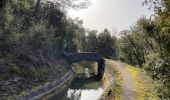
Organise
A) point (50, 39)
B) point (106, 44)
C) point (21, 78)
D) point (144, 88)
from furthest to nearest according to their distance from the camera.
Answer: point (106, 44) < point (50, 39) < point (21, 78) < point (144, 88)

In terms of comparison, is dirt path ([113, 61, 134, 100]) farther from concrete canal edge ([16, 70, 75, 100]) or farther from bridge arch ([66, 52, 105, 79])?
bridge arch ([66, 52, 105, 79])

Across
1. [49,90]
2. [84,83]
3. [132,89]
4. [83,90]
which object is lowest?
[83,90]

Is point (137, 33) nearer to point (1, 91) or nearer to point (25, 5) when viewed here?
point (25, 5)

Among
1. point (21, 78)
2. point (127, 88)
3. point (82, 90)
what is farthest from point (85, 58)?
point (127, 88)

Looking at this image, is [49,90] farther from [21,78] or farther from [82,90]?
[82,90]

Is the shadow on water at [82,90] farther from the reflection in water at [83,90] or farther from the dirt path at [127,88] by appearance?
the dirt path at [127,88]

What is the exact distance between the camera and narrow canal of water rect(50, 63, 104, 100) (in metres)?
41.8

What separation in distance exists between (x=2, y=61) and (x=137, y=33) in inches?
1024

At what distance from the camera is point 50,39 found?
179ft

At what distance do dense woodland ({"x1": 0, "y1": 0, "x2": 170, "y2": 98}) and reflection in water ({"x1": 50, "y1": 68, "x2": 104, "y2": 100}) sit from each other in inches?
189

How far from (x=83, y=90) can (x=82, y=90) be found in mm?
189

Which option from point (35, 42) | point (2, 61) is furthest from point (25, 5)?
point (2, 61)

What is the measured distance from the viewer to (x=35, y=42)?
4741 centimetres

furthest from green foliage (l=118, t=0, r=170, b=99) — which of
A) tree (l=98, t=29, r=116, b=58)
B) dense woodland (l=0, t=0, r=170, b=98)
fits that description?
tree (l=98, t=29, r=116, b=58)
